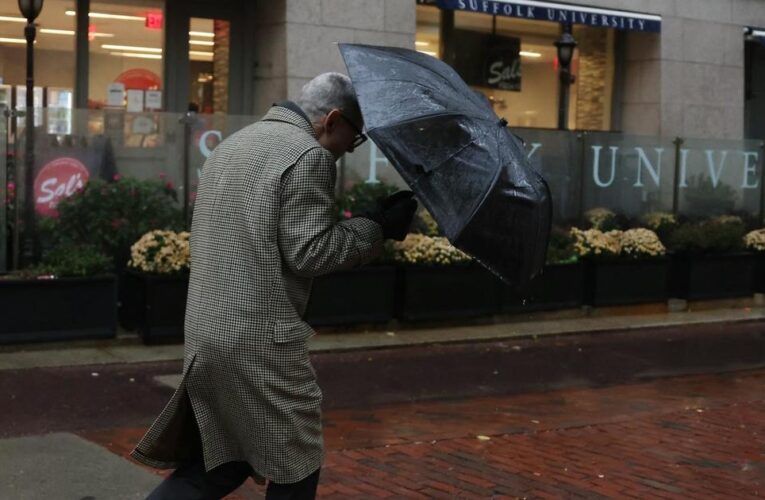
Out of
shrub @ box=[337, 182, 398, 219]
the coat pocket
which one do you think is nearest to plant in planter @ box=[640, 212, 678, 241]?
shrub @ box=[337, 182, 398, 219]

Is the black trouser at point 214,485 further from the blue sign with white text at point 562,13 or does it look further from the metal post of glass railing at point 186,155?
the blue sign with white text at point 562,13

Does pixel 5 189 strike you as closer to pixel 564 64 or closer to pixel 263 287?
pixel 263 287

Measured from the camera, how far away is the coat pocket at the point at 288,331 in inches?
133

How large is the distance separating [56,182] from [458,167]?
7322mm

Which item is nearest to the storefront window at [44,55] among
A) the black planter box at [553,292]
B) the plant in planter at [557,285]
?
the black planter box at [553,292]

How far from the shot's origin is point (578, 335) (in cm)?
1168

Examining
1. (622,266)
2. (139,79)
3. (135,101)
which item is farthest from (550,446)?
(139,79)

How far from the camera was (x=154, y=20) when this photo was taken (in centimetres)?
1401

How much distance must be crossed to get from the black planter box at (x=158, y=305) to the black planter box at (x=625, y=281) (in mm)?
4951

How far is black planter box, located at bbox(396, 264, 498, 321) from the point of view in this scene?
11148 mm

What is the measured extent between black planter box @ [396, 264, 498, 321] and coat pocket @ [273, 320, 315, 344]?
25.2ft

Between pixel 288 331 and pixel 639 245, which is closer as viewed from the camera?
pixel 288 331

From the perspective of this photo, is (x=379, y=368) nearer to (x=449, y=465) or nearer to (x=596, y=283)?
(x=449, y=465)

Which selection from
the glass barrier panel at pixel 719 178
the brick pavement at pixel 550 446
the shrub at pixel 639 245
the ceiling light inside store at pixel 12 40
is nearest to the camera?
the brick pavement at pixel 550 446
